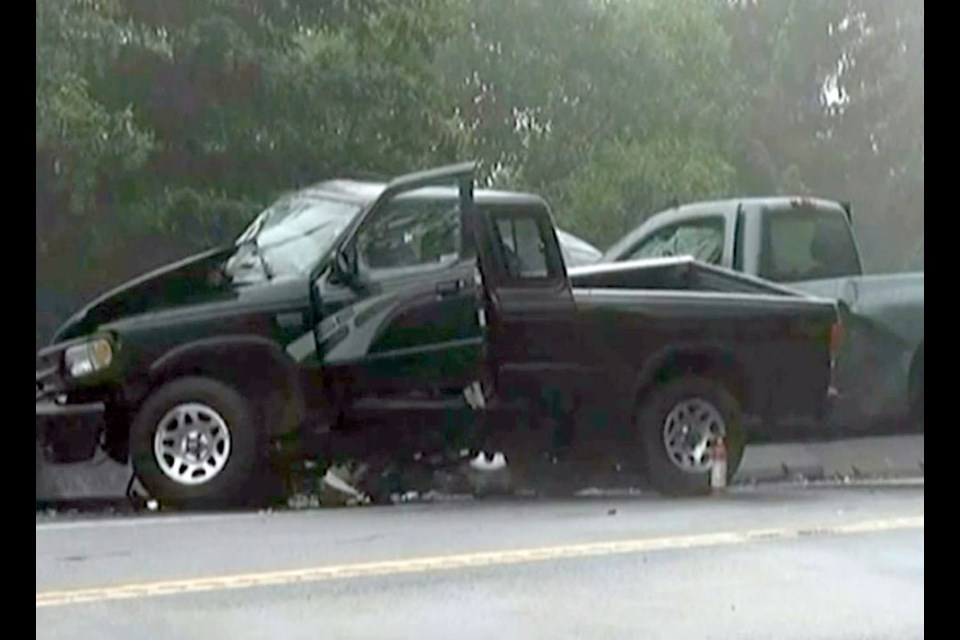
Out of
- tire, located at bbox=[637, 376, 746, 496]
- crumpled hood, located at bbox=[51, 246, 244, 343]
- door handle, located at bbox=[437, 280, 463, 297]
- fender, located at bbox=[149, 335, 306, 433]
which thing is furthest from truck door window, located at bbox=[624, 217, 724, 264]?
crumpled hood, located at bbox=[51, 246, 244, 343]

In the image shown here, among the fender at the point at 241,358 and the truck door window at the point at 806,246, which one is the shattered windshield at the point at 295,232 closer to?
the fender at the point at 241,358

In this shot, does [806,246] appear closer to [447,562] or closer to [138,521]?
A: [447,562]

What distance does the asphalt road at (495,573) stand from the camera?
401 cm

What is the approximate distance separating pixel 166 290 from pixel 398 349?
96 cm

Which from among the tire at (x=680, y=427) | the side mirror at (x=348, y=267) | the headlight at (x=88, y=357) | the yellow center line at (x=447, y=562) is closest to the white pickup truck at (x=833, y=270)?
the tire at (x=680, y=427)

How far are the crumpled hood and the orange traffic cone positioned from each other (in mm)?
2240

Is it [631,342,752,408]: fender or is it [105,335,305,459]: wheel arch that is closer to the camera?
[105,335,305,459]: wheel arch

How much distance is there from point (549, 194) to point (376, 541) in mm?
1599

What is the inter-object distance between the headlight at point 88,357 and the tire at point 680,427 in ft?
7.44

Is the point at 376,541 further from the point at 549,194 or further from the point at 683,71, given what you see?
the point at 683,71

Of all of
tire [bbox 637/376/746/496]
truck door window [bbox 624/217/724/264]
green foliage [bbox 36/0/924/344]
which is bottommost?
tire [bbox 637/376/746/496]

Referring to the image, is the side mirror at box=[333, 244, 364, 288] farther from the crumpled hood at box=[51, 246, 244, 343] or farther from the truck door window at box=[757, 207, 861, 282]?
the truck door window at box=[757, 207, 861, 282]

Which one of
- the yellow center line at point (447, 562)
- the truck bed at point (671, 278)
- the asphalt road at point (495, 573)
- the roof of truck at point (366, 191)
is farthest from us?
the truck bed at point (671, 278)

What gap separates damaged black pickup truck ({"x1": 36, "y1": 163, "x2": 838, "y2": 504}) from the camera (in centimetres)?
500
